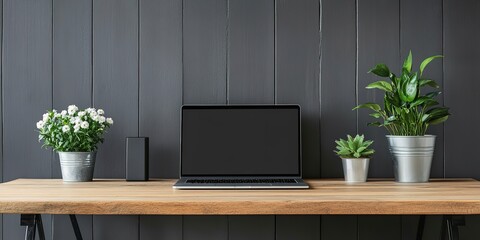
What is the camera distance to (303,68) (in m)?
1.85

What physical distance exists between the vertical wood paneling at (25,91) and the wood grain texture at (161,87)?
33cm

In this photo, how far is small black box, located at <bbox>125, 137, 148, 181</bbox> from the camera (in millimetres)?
1738

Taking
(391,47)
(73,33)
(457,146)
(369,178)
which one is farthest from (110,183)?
(457,146)

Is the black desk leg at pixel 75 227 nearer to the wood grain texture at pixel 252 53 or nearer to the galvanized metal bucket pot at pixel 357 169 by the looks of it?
the wood grain texture at pixel 252 53

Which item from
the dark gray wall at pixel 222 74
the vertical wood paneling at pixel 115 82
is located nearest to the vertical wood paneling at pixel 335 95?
the dark gray wall at pixel 222 74

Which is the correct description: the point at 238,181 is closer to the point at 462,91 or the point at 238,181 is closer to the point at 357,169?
the point at 357,169

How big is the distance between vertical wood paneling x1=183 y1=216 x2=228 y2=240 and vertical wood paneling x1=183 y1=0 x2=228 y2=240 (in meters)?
0.01

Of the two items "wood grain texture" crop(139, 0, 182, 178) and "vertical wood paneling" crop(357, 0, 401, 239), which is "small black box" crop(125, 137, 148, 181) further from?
"vertical wood paneling" crop(357, 0, 401, 239)

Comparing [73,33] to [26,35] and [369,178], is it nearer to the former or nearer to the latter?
[26,35]

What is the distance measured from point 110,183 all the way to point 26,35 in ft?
2.04

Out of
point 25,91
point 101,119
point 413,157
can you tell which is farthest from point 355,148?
point 25,91

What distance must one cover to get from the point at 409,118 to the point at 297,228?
526mm

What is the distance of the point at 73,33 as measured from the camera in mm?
1863

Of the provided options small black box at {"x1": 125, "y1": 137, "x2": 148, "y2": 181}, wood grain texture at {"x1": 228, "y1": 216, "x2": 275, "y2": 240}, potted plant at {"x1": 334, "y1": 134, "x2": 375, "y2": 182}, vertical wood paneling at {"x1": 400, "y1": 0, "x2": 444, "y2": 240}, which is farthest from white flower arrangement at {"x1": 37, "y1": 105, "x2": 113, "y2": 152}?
vertical wood paneling at {"x1": 400, "y1": 0, "x2": 444, "y2": 240}
